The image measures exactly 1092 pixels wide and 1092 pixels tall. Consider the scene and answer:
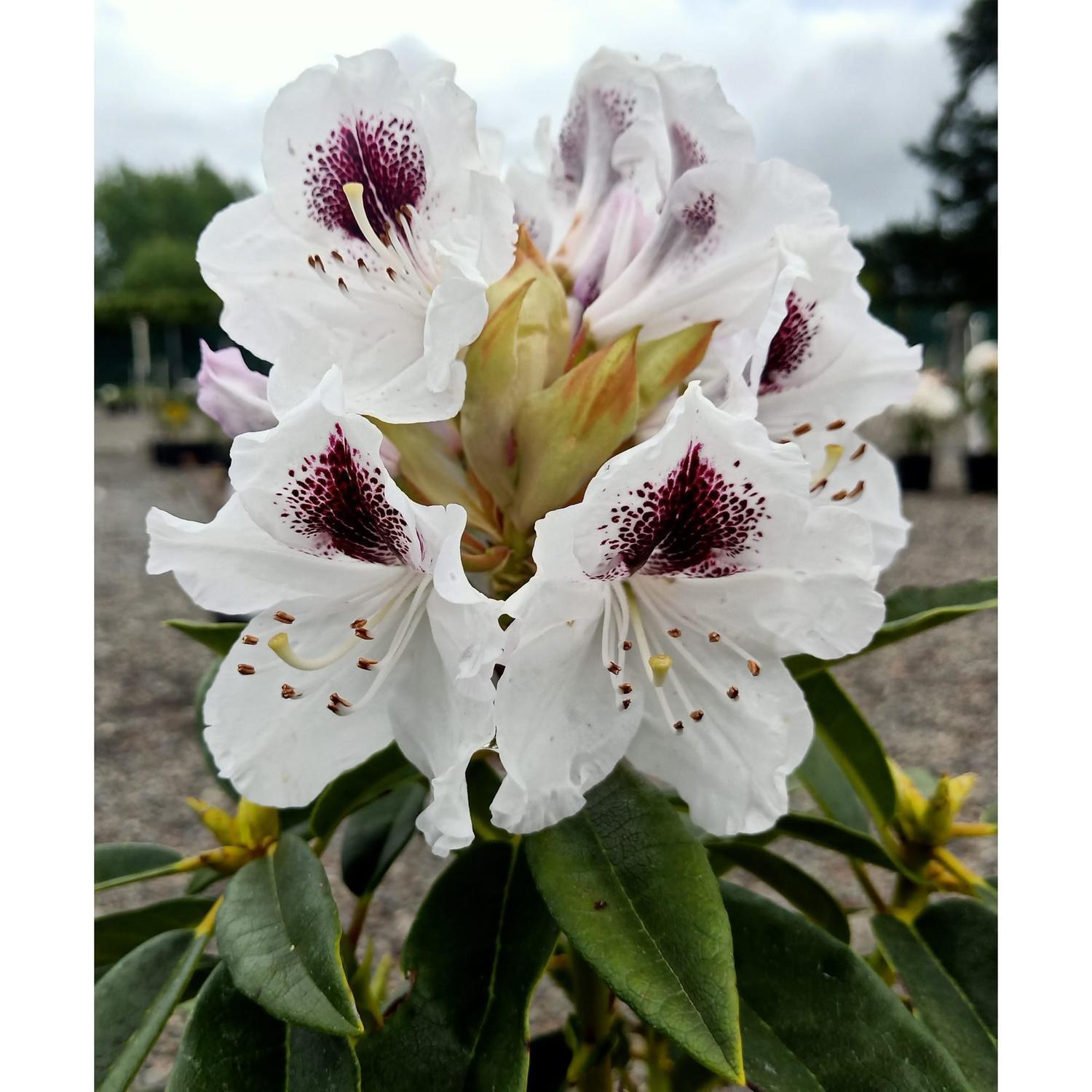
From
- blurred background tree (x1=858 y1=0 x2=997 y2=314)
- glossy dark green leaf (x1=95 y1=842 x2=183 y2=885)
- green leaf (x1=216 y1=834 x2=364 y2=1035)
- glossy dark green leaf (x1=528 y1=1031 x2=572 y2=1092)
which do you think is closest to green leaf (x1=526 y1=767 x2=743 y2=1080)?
green leaf (x1=216 y1=834 x2=364 y2=1035)

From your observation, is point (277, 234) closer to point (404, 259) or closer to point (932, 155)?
point (404, 259)

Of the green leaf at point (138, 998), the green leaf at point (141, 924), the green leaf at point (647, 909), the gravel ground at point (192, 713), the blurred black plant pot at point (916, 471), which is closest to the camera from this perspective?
the green leaf at point (647, 909)

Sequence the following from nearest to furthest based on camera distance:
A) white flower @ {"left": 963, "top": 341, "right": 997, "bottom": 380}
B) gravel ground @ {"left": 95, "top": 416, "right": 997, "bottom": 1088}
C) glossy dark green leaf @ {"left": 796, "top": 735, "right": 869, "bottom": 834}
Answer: glossy dark green leaf @ {"left": 796, "top": 735, "right": 869, "bottom": 834} < gravel ground @ {"left": 95, "top": 416, "right": 997, "bottom": 1088} < white flower @ {"left": 963, "top": 341, "right": 997, "bottom": 380}

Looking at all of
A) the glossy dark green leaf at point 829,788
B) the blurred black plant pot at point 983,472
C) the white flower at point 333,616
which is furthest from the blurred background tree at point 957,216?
the blurred black plant pot at point 983,472

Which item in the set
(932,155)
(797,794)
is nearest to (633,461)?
(797,794)

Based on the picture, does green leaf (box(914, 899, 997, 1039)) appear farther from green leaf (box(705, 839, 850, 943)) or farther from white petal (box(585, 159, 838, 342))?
white petal (box(585, 159, 838, 342))

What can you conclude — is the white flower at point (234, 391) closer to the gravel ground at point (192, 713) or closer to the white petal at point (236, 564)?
the white petal at point (236, 564)

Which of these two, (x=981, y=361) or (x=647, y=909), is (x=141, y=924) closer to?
(x=647, y=909)
